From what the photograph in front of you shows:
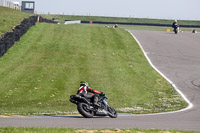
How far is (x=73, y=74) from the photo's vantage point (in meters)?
25.3

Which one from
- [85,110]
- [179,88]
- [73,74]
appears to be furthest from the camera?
[73,74]

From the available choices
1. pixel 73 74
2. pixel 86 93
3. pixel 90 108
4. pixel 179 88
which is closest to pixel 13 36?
pixel 73 74

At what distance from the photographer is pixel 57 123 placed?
11.6 meters

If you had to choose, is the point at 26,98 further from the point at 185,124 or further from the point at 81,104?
the point at 185,124

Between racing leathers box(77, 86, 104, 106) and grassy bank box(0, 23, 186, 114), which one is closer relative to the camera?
racing leathers box(77, 86, 104, 106)

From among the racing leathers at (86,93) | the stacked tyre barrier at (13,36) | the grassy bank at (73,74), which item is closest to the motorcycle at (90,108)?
the racing leathers at (86,93)

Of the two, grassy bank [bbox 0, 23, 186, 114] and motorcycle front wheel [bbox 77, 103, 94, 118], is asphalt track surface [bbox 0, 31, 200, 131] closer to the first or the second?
motorcycle front wheel [bbox 77, 103, 94, 118]

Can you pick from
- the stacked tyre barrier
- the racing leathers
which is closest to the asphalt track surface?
the racing leathers

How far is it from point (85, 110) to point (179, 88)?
10.9 meters

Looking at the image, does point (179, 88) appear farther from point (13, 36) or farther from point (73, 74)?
point (13, 36)

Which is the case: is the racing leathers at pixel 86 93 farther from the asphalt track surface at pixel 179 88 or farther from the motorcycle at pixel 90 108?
the asphalt track surface at pixel 179 88

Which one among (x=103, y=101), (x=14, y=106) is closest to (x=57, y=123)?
(x=103, y=101)

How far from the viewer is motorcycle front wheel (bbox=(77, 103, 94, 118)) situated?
1296 cm

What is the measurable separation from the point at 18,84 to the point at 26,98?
293 cm
